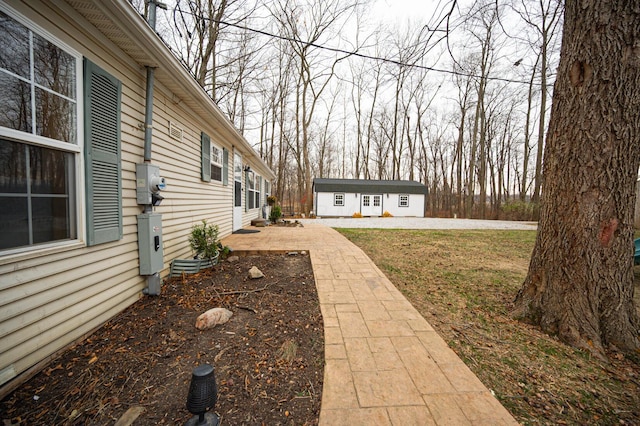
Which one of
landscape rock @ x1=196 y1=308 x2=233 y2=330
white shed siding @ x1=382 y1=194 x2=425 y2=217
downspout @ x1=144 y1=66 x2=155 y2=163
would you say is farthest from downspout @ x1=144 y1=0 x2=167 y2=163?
white shed siding @ x1=382 y1=194 x2=425 y2=217

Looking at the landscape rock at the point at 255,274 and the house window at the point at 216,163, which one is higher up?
the house window at the point at 216,163

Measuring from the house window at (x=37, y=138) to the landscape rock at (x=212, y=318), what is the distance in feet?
4.19

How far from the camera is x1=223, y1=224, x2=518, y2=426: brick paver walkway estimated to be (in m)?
1.37

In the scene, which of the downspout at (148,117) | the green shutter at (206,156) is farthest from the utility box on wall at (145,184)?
the green shutter at (206,156)

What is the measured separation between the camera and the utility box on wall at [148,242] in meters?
2.78

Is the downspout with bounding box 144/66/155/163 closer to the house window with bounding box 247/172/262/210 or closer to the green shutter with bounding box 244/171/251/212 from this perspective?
the green shutter with bounding box 244/171/251/212

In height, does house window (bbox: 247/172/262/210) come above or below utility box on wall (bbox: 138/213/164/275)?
above

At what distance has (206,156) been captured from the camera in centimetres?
484

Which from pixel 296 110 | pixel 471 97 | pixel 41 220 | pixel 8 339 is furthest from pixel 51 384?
pixel 471 97

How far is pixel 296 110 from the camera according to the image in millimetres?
17438

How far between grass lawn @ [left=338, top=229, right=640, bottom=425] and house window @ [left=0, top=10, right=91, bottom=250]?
11.1 feet

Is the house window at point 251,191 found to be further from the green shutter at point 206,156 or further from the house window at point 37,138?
the house window at point 37,138

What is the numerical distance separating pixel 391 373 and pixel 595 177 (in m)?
2.41

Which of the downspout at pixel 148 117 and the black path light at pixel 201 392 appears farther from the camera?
the downspout at pixel 148 117
